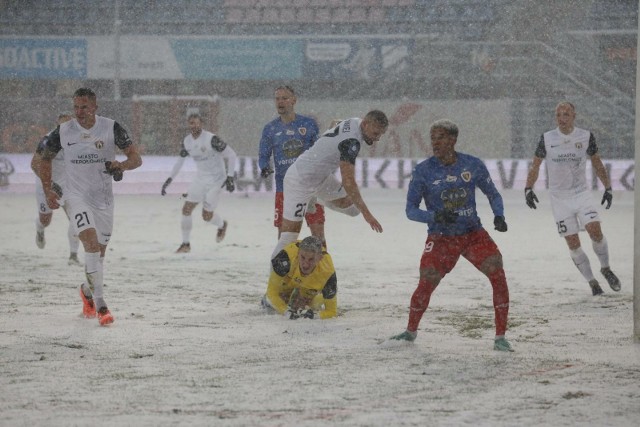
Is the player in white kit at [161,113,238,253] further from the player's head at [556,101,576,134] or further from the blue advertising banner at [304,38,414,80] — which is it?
the blue advertising banner at [304,38,414,80]

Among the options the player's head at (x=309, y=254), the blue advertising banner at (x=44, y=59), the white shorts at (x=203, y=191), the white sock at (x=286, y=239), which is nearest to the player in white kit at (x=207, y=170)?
the white shorts at (x=203, y=191)

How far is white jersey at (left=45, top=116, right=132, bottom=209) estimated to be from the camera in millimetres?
9211

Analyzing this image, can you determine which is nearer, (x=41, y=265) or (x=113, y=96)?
(x=41, y=265)

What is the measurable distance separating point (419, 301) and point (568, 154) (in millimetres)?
4201

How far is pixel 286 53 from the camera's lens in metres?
32.1

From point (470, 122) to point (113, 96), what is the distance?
11105 mm

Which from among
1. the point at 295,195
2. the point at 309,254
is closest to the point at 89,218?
the point at 309,254

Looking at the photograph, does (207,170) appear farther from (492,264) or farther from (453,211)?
(492,264)

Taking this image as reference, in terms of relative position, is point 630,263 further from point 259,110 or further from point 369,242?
point 259,110

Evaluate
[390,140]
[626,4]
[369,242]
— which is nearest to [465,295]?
[369,242]

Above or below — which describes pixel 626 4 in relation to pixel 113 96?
above

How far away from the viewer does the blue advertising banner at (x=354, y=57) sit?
31.8m

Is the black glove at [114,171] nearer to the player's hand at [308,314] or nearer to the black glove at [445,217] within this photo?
the player's hand at [308,314]

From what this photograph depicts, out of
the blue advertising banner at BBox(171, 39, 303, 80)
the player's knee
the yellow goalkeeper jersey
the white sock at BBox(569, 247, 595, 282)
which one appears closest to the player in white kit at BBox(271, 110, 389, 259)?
the yellow goalkeeper jersey
